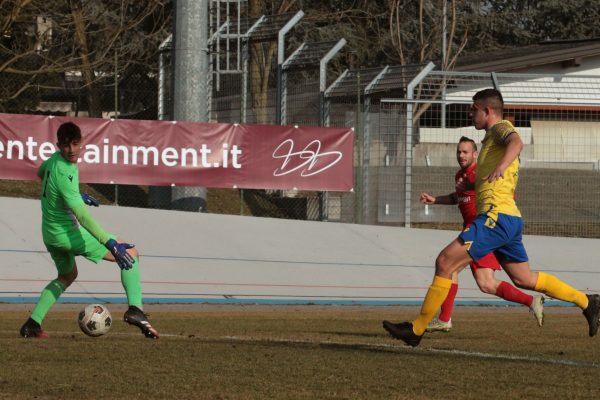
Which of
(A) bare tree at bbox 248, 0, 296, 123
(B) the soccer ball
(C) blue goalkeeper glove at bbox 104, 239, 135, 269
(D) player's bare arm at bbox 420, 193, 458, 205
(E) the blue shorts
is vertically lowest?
(B) the soccer ball

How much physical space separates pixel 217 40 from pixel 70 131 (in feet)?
50.6

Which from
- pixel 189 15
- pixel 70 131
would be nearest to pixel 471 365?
pixel 70 131

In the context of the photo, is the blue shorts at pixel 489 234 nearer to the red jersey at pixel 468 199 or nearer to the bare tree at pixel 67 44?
the red jersey at pixel 468 199

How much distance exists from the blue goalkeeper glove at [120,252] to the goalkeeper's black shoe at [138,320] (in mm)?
353

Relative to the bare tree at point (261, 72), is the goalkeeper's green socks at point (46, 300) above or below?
below

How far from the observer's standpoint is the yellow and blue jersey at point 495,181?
9117 mm

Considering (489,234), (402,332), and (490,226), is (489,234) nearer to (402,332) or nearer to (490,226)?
(490,226)

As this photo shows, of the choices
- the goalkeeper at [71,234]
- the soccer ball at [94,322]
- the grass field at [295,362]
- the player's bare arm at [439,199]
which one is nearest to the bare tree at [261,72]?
the grass field at [295,362]

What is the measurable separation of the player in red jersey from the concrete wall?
5457 mm

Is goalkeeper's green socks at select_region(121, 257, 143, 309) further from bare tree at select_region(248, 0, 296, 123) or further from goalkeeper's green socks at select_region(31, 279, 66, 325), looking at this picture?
bare tree at select_region(248, 0, 296, 123)

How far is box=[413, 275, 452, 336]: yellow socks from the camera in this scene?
9125mm

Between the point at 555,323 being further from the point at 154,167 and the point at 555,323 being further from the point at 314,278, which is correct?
the point at 154,167

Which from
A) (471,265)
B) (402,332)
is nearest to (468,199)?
(471,265)

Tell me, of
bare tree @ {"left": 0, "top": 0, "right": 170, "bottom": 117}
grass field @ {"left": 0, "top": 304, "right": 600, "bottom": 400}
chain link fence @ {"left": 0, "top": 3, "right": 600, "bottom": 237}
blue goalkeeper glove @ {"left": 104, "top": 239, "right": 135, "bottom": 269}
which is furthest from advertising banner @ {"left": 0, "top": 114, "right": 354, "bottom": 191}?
blue goalkeeper glove @ {"left": 104, "top": 239, "right": 135, "bottom": 269}
